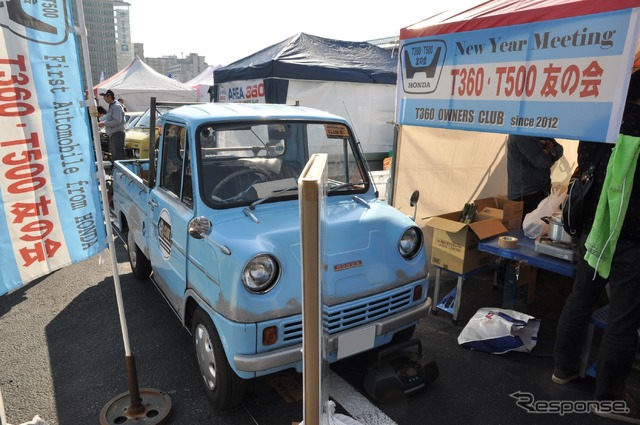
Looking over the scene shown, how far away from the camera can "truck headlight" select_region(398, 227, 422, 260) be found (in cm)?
296

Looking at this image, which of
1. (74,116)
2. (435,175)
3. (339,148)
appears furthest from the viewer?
(435,175)

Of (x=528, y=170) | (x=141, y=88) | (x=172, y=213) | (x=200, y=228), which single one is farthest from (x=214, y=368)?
(x=141, y=88)

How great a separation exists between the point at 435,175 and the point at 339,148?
1823 millimetres

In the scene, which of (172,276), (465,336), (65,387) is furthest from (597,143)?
(65,387)

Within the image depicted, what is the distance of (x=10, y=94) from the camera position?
2055 millimetres

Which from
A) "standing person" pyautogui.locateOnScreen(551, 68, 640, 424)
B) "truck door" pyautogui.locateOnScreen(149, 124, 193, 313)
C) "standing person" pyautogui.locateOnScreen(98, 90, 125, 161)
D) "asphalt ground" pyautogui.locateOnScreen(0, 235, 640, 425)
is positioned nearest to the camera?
"standing person" pyautogui.locateOnScreen(551, 68, 640, 424)

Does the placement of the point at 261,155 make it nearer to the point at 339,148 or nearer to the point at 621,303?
the point at 339,148

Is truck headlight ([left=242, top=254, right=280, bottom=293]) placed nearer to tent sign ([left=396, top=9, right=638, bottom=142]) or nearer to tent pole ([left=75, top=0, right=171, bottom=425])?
tent pole ([left=75, top=0, right=171, bottom=425])

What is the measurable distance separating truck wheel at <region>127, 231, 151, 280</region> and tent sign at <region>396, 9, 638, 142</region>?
3184mm

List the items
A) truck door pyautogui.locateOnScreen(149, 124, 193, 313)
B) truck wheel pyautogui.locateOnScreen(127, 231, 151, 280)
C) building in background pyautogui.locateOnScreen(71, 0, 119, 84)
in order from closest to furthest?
1. truck door pyautogui.locateOnScreen(149, 124, 193, 313)
2. truck wheel pyautogui.locateOnScreen(127, 231, 151, 280)
3. building in background pyautogui.locateOnScreen(71, 0, 119, 84)

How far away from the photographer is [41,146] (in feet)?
7.25

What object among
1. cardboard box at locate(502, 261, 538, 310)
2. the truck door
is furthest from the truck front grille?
cardboard box at locate(502, 261, 538, 310)

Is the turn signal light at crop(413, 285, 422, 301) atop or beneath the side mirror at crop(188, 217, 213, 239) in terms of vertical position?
beneath

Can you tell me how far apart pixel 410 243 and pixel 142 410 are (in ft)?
6.92
